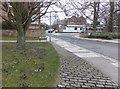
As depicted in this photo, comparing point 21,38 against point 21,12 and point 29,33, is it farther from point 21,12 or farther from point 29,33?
point 29,33

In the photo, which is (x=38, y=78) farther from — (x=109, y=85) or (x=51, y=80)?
(x=109, y=85)

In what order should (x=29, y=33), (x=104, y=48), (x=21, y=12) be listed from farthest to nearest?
1. (x=29, y=33)
2. (x=104, y=48)
3. (x=21, y=12)

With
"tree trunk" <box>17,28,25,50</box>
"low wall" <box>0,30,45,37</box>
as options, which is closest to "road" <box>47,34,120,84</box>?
"tree trunk" <box>17,28,25,50</box>

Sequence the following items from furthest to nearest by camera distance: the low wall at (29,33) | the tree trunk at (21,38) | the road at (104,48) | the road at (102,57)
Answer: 1. the low wall at (29,33)
2. the tree trunk at (21,38)
3. the road at (104,48)
4. the road at (102,57)

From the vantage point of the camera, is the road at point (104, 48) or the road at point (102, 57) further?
the road at point (104, 48)

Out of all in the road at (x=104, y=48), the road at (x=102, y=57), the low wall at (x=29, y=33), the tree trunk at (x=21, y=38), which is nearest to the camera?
the road at (x=102, y=57)

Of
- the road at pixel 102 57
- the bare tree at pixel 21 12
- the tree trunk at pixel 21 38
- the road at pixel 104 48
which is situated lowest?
the road at pixel 104 48

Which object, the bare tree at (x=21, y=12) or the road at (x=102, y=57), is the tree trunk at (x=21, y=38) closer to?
the bare tree at (x=21, y=12)

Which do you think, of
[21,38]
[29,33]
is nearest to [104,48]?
[21,38]

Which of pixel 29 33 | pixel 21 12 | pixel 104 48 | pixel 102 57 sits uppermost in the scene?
pixel 21 12

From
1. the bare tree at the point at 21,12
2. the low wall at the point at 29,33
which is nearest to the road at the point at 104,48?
the bare tree at the point at 21,12

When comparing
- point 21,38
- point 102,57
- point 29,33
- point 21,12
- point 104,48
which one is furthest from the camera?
point 29,33

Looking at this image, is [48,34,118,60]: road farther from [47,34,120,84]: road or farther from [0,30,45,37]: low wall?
[0,30,45,37]: low wall

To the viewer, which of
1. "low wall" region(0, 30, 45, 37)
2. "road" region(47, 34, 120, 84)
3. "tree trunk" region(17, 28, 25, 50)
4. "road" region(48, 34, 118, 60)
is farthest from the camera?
"low wall" region(0, 30, 45, 37)
